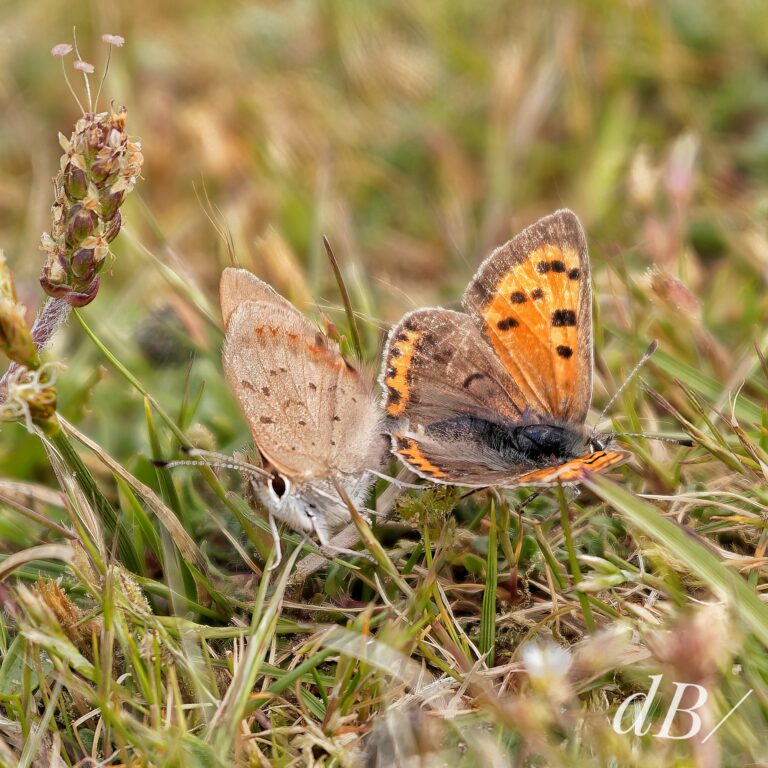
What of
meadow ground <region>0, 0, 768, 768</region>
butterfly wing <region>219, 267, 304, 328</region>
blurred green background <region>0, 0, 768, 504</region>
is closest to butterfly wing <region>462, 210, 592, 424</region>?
meadow ground <region>0, 0, 768, 768</region>

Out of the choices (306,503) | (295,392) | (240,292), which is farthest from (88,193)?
(306,503)

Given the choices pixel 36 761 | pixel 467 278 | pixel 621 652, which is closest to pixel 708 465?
pixel 621 652

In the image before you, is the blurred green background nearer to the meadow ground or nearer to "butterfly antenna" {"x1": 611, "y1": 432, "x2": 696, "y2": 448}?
the meadow ground

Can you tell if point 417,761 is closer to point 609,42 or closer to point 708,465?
point 708,465

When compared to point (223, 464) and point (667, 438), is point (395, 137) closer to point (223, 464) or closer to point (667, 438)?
point (667, 438)

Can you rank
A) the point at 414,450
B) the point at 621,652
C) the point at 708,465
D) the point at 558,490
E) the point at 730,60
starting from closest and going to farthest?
the point at 621,652 → the point at 558,490 → the point at 414,450 → the point at 708,465 → the point at 730,60

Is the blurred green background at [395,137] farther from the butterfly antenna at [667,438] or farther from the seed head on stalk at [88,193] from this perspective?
the seed head on stalk at [88,193]

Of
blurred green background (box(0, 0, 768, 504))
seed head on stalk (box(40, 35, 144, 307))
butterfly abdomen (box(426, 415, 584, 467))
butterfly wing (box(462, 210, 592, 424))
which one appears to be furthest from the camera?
blurred green background (box(0, 0, 768, 504))
